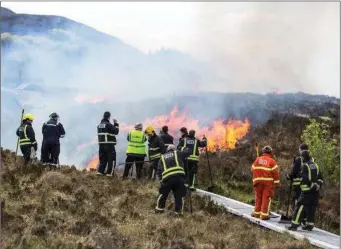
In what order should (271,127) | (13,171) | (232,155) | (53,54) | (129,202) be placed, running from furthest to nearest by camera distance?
(53,54), (271,127), (232,155), (13,171), (129,202)

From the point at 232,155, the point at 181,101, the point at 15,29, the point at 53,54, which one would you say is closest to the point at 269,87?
the point at 181,101

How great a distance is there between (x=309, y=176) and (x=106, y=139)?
22.7 ft

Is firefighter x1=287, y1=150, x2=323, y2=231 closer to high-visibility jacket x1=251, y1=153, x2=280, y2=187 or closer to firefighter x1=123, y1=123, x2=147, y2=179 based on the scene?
high-visibility jacket x1=251, y1=153, x2=280, y2=187

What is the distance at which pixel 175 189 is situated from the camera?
12.2 meters

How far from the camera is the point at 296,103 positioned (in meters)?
38.2

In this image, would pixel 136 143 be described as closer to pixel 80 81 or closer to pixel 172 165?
pixel 172 165

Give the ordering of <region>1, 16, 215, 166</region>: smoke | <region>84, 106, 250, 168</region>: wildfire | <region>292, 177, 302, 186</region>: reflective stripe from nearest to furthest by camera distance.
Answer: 1. <region>292, 177, 302, 186</region>: reflective stripe
2. <region>84, 106, 250, 168</region>: wildfire
3. <region>1, 16, 215, 166</region>: smoke

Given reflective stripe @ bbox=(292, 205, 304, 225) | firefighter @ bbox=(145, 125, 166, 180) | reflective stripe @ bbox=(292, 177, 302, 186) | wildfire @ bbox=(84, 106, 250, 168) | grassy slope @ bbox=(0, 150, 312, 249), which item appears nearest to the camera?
grassy slope @ bbox=(0, 150, 312, 249)

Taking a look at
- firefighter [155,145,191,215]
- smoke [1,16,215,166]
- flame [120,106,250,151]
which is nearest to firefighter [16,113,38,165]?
firefighter [155,145,191,215]

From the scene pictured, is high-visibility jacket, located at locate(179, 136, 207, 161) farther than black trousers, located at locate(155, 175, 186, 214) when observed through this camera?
Yes

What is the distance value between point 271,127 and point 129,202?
17.4 metres

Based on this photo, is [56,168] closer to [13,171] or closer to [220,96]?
[13,171]

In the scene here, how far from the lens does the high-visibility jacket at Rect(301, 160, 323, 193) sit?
11.8 m

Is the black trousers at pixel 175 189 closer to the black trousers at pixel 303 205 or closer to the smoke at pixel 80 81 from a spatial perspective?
the black trousers at pixel 303 205
